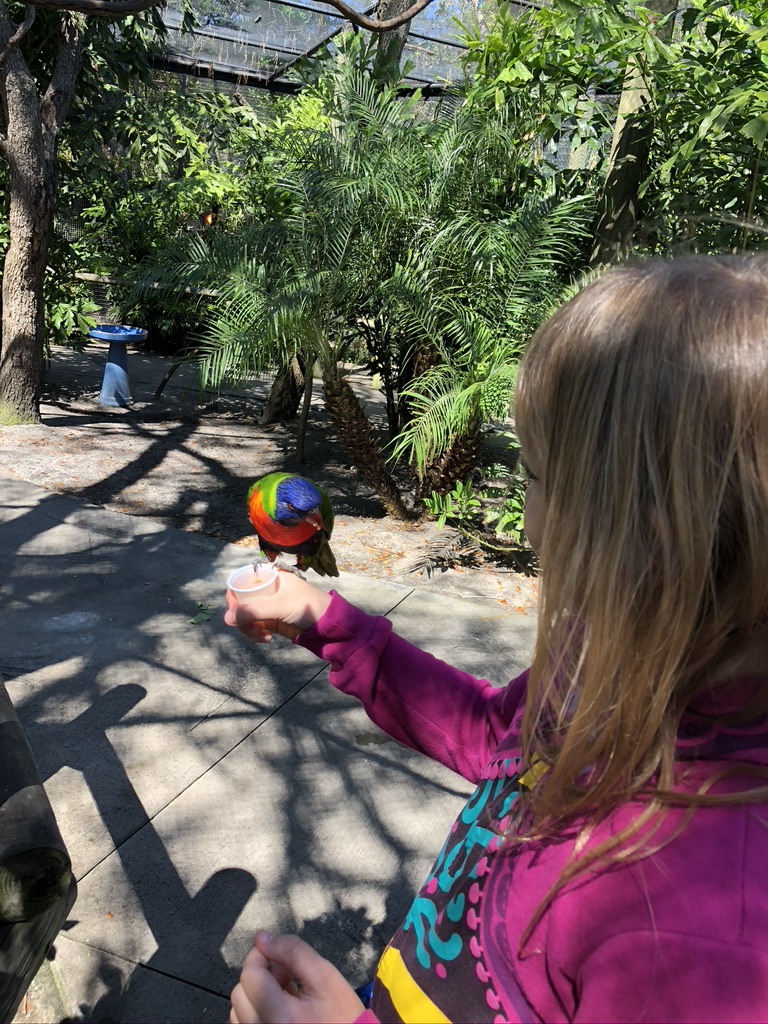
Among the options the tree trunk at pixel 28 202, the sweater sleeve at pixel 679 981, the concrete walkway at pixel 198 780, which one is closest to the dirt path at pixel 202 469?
the tree trunk at pixel 28 202

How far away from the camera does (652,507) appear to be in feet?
2.05

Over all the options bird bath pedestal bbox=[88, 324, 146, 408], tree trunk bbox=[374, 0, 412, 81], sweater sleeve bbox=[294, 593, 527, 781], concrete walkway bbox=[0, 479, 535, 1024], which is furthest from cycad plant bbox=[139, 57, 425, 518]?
sweater sleeve bbox=[294, 593, 527, 781]

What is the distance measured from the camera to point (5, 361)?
675cm

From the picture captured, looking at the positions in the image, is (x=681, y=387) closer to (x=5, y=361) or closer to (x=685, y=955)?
(x=685, y=955)

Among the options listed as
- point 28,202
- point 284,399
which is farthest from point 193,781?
point 284,399

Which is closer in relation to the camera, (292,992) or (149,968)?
(292,992)

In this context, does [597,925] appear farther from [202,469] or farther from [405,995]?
[202,469]

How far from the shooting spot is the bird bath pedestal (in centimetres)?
784

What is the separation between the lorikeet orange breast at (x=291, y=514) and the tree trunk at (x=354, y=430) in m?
3.08

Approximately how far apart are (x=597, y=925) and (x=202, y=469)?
6.01 meters

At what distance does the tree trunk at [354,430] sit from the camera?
5086 millimetres

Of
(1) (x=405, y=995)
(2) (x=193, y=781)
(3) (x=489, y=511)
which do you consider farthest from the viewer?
(3) (x=489, y=511)

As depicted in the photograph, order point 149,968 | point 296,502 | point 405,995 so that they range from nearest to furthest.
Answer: point 405,995 → point 296,502 → point 149,968

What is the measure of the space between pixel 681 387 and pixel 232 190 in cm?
873
